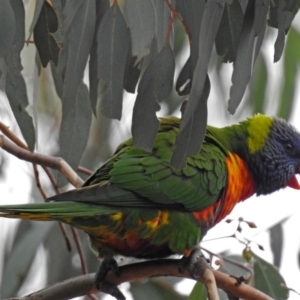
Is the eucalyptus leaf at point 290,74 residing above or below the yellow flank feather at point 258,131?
above

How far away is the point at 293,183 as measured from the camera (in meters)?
2.48

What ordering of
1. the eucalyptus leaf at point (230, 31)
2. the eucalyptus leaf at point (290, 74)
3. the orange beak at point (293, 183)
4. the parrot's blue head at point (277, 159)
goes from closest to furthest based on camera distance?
the eucalyptus leaf at point (230, 31) < the parrot's blue head at point (277, 159) < the orange beak at point (293, 183) < the eucalyptus leaf at point (290, 74)

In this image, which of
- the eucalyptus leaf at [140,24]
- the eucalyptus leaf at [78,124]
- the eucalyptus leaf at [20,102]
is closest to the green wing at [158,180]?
the eucalyptus leaf at [78,124]

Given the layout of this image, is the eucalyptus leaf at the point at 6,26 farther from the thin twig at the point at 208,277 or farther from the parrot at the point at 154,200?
the thin twig at the point at 208,277

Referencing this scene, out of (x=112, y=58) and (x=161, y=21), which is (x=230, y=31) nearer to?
(x=161, y=21)

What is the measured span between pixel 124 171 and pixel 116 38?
46 centimetres

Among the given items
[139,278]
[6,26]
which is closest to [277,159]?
[139,278]

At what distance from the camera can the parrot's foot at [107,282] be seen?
1899 mm

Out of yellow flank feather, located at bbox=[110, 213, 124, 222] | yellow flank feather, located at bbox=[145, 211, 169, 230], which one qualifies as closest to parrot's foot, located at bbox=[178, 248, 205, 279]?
yellow flank feather, located at bbox=[145, 211, 169, 230]

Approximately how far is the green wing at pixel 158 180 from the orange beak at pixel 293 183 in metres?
0.44

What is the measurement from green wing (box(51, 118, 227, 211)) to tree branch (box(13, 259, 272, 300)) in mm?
167

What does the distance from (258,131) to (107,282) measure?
2.58 feet

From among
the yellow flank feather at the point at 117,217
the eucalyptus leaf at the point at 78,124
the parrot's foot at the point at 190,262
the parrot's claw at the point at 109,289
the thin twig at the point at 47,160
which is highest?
the eucalyptus leaf at the point at 78,124

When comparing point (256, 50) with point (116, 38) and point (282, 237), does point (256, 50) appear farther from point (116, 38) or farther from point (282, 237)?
point (282, 237)
